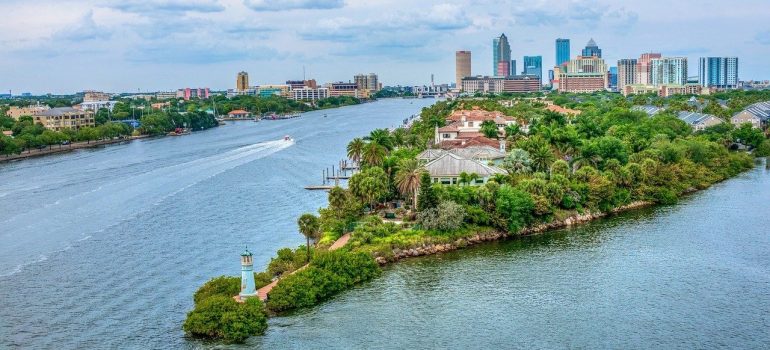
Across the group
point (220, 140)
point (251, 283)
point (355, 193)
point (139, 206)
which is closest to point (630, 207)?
point (355, 193)

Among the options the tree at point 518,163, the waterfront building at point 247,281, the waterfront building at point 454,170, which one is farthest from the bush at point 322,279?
the tree at point 518,163

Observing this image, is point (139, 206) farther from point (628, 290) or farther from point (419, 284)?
point (628, 290)

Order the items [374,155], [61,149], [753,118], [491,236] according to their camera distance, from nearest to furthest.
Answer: [491,236], [374,155], [753,118], [61,149]

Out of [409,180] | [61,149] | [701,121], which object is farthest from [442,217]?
[61,149]

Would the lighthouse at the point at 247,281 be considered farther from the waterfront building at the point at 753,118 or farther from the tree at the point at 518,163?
the waterfront building at the point at 753,118

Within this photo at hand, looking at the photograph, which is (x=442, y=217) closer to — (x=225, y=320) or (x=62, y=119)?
(x=225, y=320)

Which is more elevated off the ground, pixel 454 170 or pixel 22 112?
pixel 22 112
